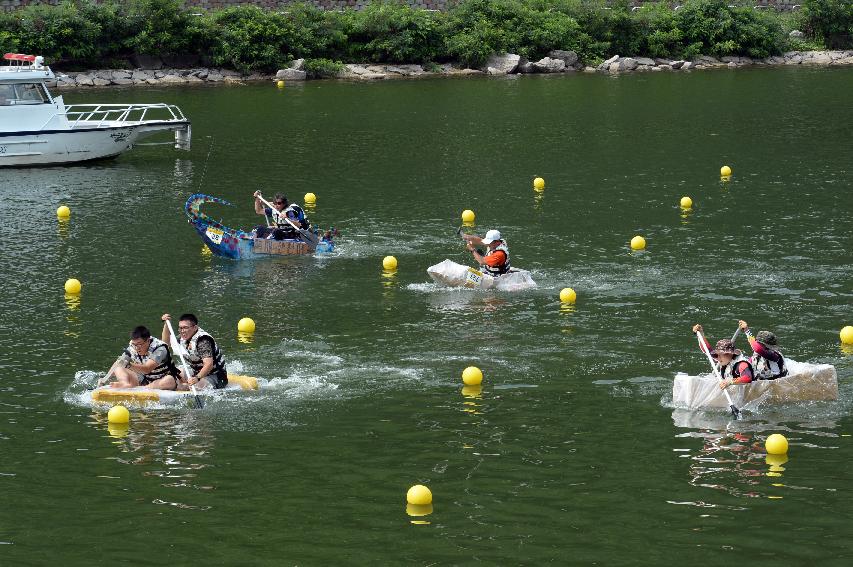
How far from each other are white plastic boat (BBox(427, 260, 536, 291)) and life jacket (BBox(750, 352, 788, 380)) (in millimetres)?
8613

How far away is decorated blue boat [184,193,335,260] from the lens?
31.8 meters

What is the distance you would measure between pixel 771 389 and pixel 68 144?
31475 mm

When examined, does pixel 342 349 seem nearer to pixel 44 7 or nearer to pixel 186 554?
pixel 186 554

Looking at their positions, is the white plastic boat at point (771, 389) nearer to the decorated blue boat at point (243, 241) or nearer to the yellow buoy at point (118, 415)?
the yellow buoy at point (118, 415)

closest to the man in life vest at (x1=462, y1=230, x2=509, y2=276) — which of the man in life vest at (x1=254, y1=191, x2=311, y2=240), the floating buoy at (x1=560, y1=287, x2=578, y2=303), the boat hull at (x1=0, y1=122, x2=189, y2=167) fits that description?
the floating buoy at (x1=560, y1=287, x2=578, y2=303)

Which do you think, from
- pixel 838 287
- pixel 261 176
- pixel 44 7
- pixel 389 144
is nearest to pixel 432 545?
pixel 838 287

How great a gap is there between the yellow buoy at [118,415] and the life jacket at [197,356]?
1.51 metres

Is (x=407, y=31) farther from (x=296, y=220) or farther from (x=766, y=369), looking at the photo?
(x=766, y=369)

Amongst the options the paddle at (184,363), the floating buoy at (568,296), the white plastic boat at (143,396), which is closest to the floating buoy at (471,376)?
the white plastic boat at (143,396)

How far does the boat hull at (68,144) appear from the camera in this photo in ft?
Result: 147

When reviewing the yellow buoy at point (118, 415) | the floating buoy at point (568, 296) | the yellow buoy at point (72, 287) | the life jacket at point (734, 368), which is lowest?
the yellow buoy at point (118, 415)

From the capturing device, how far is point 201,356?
21516 mm

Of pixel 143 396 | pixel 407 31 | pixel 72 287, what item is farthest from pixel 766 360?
pixel 407 31

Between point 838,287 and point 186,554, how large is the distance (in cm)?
1742
